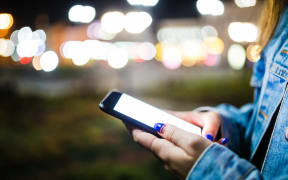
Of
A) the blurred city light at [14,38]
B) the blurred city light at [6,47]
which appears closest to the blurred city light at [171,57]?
the blurred city light at [6,47]

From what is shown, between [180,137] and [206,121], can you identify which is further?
[206,121]

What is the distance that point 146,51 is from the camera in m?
22.4

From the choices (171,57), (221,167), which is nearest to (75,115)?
(221,167)

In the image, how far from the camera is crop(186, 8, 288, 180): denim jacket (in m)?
0.88

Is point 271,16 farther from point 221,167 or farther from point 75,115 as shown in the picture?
point 75,115

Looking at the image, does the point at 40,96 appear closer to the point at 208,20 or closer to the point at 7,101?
the point at 7,101

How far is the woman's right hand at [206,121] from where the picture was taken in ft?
4.08

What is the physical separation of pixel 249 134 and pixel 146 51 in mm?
21212

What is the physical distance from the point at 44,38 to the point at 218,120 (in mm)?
21468

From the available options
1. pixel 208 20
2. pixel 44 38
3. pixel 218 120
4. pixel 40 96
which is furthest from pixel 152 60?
pixel 218 120

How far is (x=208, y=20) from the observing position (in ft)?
77.1

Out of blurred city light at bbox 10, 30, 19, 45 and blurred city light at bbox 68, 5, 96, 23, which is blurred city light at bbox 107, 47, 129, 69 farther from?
blurred city light at bbox 10, 30, 19, 45

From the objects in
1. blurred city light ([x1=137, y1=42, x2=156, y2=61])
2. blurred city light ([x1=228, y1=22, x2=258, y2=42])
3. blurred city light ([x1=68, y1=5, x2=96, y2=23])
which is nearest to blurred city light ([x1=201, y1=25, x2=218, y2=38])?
blurred city light ([x1=137, y1=42, x2=156, y2=61])

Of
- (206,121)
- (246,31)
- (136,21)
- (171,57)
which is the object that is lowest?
(171,57)
